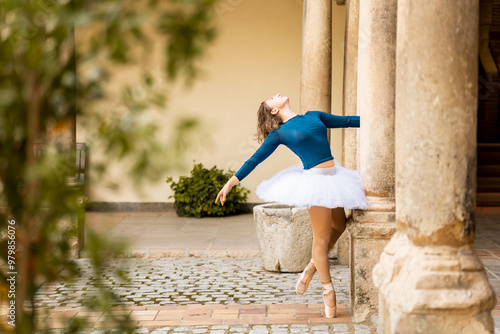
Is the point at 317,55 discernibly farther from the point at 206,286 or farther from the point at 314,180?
the point at 206,286

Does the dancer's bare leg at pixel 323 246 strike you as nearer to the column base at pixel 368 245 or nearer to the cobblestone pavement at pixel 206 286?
the column base at pixel 368 245

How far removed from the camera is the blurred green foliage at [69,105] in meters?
1.52

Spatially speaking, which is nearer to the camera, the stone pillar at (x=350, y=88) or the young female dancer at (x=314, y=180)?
the young female dancer at (x=314, y=180)

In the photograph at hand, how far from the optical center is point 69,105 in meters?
1.60

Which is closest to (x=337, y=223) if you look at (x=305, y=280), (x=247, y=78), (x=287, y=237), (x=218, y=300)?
(x=305, y=280)

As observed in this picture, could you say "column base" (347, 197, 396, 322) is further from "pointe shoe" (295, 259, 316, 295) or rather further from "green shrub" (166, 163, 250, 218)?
"green shrub" (166, 163, 250, 218)

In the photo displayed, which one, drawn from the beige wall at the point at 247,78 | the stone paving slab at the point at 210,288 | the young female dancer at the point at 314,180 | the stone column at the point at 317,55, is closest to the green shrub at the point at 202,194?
the beige wall at the point at 247,78

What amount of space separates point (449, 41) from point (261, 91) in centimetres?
772

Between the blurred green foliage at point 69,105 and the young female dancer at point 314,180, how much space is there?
3027 mm

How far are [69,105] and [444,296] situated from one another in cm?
185

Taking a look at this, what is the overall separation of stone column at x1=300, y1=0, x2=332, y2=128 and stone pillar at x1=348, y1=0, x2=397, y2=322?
2181mm

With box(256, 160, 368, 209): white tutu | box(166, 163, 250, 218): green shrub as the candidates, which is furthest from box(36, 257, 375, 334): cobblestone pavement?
box(166, 163, 250, 218): green shrub

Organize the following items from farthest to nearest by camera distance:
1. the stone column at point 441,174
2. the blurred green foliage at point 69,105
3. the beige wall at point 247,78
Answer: the beige wall at point 247,78 < the stone column at point 441,174 < the blurred green foliage at point 69,105

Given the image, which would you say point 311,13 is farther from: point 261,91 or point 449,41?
point 449,41
